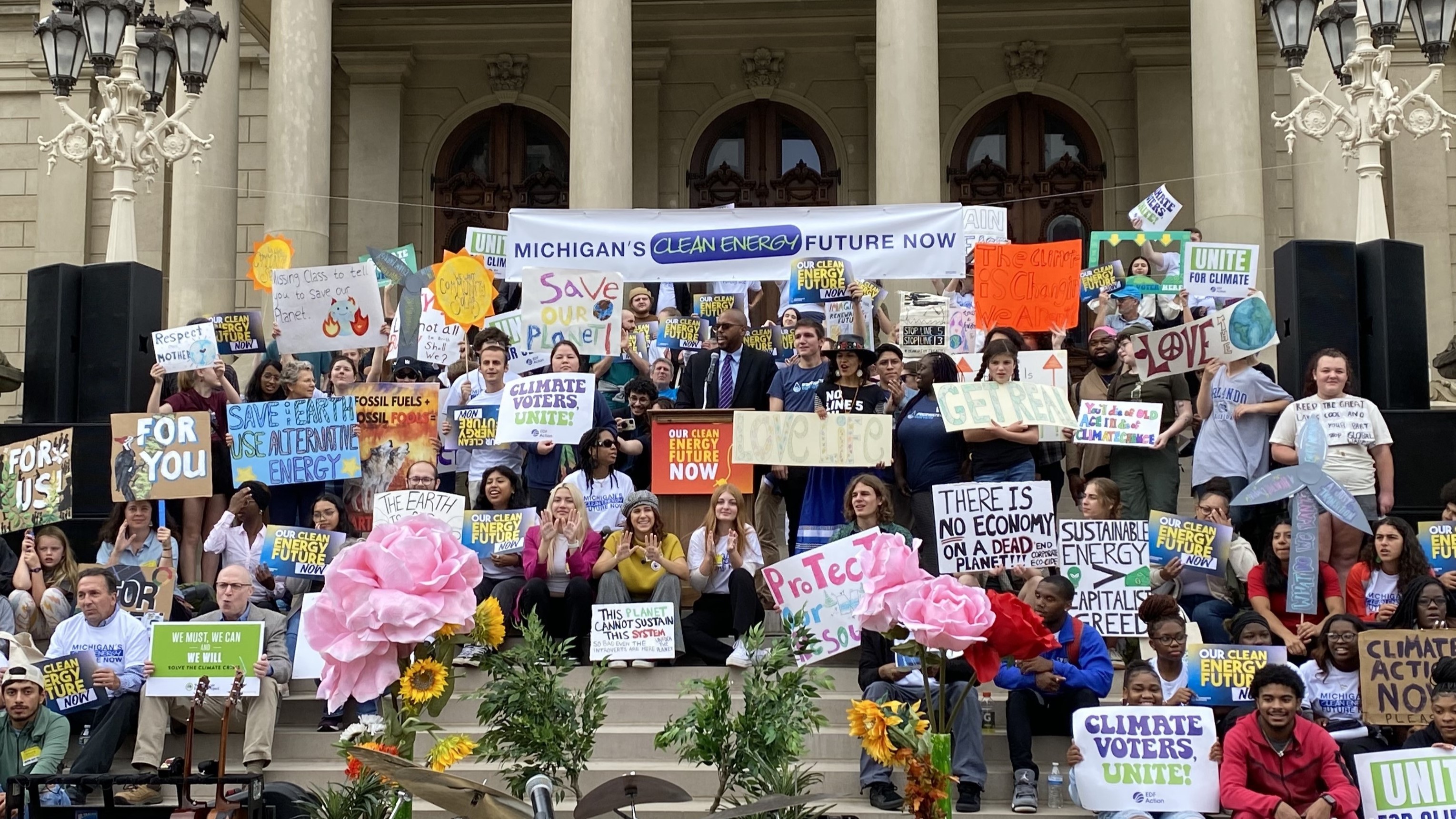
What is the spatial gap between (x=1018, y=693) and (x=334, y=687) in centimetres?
511

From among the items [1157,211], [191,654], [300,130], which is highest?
[300,130]

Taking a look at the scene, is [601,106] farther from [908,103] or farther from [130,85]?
[130,85]

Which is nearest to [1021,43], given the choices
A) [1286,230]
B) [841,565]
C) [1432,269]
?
[1286,230]

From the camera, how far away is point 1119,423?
472 inches

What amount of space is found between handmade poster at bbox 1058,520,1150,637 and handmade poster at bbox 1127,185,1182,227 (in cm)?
705

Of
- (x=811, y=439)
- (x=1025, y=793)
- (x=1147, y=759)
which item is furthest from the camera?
(x=811, y=439)

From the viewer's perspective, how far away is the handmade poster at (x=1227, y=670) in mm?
9414

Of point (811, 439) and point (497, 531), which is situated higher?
point (811, 439)

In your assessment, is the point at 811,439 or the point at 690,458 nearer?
the point at 811,439

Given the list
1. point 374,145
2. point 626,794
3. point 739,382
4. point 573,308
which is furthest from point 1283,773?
point 374,145

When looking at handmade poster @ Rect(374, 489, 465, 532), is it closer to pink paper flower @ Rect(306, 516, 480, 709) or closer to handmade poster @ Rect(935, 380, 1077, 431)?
handmade poster @ Rect(935, 380, 1077, 431)

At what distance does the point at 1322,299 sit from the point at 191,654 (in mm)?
8274

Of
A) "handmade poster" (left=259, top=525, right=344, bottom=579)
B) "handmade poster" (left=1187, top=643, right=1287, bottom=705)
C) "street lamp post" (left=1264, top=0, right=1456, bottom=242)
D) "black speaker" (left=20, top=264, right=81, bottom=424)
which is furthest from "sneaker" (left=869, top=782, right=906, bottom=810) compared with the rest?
"black speaker" (left=20, top=264, right=81, bottom=424)

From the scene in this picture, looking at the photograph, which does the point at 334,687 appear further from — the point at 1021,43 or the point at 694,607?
the point at 1021,43
